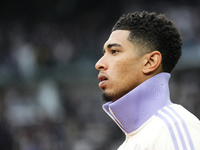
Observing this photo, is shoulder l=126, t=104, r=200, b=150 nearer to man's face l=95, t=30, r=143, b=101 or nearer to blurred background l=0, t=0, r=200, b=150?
man's face l=95, t=30, r=143, b=101

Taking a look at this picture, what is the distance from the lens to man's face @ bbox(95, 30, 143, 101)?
3.14 ft

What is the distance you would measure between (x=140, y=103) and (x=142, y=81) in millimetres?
102

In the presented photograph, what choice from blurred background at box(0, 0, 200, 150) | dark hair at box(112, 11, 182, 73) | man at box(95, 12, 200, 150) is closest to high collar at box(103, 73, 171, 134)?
man at box(95, 12, 200, 150)

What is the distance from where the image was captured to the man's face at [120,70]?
3.14 feet

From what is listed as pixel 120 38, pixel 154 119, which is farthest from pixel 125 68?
pixel 154 119

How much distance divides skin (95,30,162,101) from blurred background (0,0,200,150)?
2780 millimetres

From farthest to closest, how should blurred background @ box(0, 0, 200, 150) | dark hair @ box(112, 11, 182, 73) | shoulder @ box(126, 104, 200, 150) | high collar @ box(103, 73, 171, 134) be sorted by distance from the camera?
blurred background @ box(0, 0, 200, 150), dark hair @ box(112, 11, 182, 73), high collar @ box(103, 73, 171, 134), shoulder @ box(126, 104, 200, 150)

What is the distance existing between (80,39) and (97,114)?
1.32m

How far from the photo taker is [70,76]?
4180 mm

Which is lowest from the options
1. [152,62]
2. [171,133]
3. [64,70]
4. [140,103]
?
[171,133]

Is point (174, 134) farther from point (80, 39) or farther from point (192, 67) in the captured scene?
point (80, 39)

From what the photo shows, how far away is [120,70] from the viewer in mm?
964

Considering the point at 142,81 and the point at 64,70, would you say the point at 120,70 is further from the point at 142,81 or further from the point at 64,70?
the point at 64,70

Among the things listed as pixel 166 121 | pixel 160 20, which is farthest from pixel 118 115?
pixel 160 20
